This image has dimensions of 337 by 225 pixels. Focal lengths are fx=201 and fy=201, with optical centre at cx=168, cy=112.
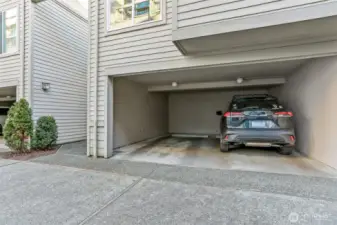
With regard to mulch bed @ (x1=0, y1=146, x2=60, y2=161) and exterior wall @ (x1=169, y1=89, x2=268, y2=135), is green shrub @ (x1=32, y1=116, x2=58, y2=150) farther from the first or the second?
exterior wall @ (x1=169, y1=89, x2=268, y2=135)

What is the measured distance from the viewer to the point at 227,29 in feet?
10.7

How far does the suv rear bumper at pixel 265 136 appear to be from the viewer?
4.56m

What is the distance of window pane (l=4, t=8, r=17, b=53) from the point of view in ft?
22.2

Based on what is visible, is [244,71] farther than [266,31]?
Yes

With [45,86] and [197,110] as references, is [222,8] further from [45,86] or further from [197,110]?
[197,110]

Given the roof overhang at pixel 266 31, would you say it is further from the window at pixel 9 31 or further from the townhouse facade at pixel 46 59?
the window at pixel 9 31

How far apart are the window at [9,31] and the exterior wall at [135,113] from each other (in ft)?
12.9

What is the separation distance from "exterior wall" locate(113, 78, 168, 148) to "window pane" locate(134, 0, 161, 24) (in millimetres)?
1872

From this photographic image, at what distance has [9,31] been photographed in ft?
22.7

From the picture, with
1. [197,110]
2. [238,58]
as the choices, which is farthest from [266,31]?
[197,110]

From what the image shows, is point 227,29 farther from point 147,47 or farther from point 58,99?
point 58,99

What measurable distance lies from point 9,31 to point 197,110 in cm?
804

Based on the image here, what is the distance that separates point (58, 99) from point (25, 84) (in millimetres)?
1160

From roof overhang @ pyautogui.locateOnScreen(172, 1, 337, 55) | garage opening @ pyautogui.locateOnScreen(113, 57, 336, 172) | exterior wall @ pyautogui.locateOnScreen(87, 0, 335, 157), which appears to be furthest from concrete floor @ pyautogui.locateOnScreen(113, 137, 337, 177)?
roof overhang @ pyautogui.locateOnScreen(172, 1, 337, 55)
